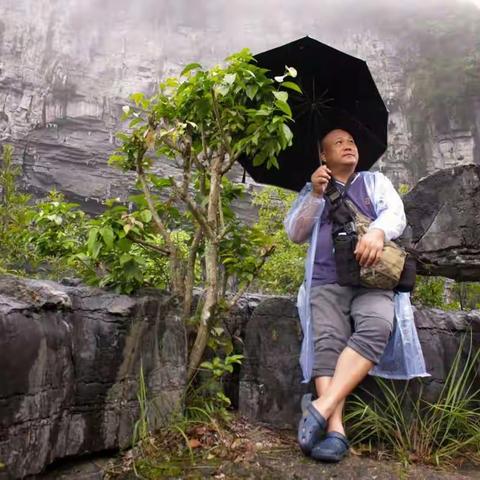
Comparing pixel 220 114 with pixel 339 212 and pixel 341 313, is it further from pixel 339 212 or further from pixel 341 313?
pixel 341 313

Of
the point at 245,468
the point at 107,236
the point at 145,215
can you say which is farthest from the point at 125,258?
the point at 245,468

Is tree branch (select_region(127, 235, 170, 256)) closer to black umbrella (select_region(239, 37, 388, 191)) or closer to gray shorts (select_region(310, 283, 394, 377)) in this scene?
black umbrella (select_region(239, 37, 388, 191))

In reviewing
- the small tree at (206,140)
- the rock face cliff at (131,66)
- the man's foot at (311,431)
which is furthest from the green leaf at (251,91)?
the rock face cliff at (131,66)

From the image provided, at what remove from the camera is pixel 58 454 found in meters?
1.73

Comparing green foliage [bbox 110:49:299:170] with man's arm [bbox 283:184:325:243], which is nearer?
green foliage [bbox 110:49:299:170]

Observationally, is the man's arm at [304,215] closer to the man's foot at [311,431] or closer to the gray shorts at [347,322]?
the gray shorts at [347,322]

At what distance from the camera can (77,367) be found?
191 centimetres

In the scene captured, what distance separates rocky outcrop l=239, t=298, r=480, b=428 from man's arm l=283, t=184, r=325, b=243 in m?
0.39

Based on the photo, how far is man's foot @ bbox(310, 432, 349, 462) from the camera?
1896mm

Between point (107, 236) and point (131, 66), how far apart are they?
32.0 meters

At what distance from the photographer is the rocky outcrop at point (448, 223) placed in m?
2.66

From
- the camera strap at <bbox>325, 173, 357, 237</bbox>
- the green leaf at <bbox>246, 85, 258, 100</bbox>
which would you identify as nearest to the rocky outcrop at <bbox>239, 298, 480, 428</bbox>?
the camera strap at <bbox>325, 173, 357, 237</bbox>

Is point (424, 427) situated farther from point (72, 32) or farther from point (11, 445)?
point (72, 32)

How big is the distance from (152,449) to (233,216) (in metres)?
1.30
